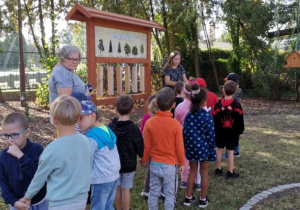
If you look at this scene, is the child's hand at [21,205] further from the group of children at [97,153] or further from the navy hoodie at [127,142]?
the navy hoodie at [127,142]

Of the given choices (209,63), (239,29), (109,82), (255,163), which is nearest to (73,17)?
(109,82)

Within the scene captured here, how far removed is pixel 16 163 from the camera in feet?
7.28

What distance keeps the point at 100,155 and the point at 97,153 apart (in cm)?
3

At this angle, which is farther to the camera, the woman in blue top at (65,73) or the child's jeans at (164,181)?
the woman in blue top at (65,73)

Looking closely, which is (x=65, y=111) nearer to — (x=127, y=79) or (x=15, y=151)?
(x=15, y=151)

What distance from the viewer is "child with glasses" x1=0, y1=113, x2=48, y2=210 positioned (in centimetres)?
218

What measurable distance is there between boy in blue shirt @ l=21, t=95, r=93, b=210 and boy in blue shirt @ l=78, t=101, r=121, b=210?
38 cm

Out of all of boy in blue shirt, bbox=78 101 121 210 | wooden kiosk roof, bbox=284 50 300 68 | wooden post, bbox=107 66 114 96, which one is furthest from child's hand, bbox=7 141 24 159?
wooden kiosk roof, bbox=284 50 300 68

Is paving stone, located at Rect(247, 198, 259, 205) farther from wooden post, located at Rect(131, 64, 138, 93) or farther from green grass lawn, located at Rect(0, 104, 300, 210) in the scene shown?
wooden post, located at Rect(131, 64, 138, 93)

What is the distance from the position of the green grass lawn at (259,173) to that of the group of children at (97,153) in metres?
0.29

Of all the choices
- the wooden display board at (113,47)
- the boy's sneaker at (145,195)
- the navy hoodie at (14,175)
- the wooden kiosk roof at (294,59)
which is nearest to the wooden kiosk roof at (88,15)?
the wooden display board at (113,47)

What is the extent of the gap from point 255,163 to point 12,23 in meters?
11.3

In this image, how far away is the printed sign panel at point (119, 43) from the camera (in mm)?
5741

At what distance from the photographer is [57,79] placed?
11.0 feet
